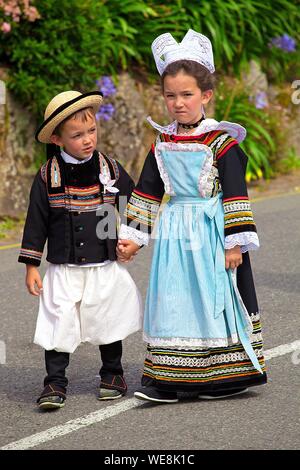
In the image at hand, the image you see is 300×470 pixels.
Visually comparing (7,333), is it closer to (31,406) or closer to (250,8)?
(31,406)

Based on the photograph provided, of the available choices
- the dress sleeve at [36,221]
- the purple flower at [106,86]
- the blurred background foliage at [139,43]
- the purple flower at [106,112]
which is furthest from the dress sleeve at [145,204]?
the purple flower at [106,86]

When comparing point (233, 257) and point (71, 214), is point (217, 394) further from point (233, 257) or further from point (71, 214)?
point (71, 214)

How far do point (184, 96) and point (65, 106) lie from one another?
1.81 feet

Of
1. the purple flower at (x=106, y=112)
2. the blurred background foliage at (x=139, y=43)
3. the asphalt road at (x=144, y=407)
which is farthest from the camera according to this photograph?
the purple flower at (x=106, y=112)

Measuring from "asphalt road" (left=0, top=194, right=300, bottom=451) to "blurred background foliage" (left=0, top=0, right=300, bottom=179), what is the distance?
3.49m

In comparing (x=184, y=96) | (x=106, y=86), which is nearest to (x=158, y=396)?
(x=184, y=96)

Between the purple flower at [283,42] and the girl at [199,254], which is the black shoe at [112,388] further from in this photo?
the purple flower at [283,42]

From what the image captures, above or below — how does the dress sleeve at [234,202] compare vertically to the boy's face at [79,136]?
below

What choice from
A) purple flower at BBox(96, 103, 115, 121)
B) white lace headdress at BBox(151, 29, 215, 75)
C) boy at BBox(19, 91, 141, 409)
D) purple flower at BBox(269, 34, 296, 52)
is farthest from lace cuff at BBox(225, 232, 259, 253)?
purple flower at BBox(269, 34, 296, 52)

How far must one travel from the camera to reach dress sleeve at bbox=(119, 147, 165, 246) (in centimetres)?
575

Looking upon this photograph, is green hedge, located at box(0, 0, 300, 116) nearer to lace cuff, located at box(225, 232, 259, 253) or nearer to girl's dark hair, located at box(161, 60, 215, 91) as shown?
girl's dark hair, located at box(161, 60, 215, 91)

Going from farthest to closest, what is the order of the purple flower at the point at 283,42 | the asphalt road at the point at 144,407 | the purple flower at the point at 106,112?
1. the purple flower at the point at 283,42
2. the purple flower at the point at 106,112
3. the asphalt road at the point at 144,407

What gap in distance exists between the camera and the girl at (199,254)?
18.3 ft
